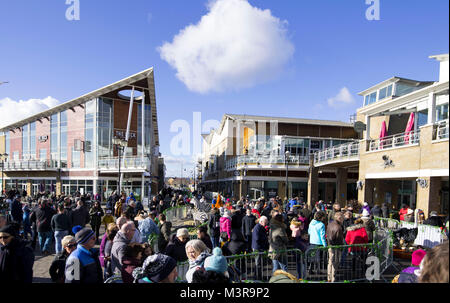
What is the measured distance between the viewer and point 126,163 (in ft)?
99.9

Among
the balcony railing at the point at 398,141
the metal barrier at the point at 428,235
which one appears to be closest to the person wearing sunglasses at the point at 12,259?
the metal barrier at the point at 428,235

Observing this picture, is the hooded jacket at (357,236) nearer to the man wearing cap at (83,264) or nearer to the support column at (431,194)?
the man wearing cap at (83,264)

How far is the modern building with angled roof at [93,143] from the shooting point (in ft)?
106

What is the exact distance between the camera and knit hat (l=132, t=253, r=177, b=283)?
292cm

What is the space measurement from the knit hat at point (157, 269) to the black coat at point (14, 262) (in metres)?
1.80

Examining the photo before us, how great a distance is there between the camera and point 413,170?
1366 cm

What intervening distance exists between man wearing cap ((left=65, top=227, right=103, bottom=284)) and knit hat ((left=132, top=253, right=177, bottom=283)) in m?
0.85

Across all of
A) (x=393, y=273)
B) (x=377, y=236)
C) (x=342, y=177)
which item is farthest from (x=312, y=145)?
(x=393, y=273)

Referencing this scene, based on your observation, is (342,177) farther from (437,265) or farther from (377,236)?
(437,265)

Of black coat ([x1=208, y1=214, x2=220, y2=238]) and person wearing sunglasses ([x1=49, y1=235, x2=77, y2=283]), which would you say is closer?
person wearing sunglasses ([x1=49, y1=235, x2=77, y2=283])

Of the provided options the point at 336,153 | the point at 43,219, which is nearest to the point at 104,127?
the point at 336,153

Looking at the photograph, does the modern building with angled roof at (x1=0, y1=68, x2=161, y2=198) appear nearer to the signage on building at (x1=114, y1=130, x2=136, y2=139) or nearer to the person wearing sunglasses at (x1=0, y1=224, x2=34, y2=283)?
the signage on building at (x1=114, y1=130, x2=136, y2=139)

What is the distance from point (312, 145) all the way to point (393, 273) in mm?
29102

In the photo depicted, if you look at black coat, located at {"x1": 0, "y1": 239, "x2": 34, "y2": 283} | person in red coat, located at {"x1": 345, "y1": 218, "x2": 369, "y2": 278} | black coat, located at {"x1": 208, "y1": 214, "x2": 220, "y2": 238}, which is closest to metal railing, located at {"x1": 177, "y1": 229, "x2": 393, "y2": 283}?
Answer: person in red coat, located at {"x1": 345, "y1": 218, "x2": 369, "y2": 278}
